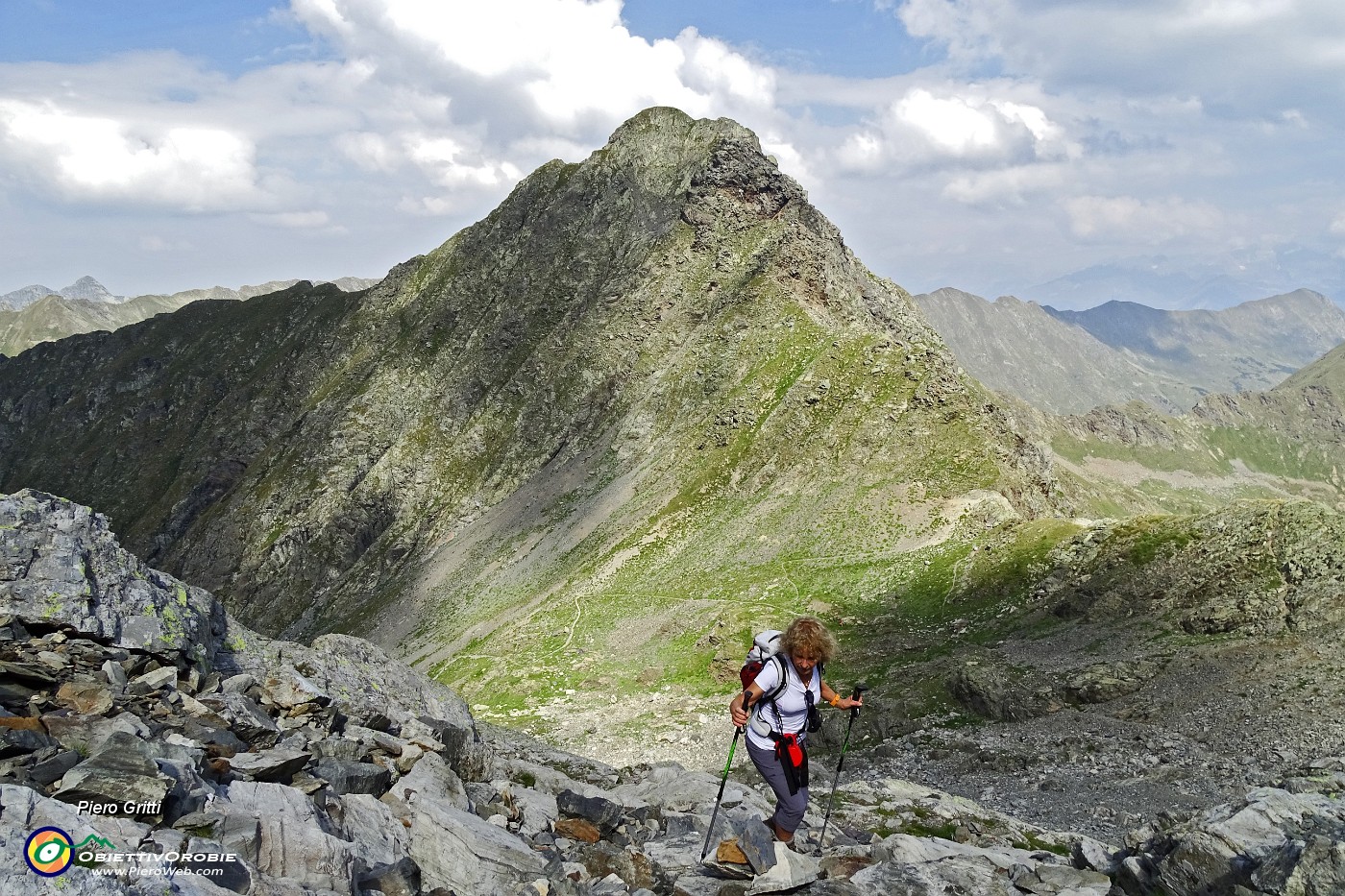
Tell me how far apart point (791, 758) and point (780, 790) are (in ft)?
2.40

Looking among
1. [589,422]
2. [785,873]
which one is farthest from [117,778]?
[589,422]

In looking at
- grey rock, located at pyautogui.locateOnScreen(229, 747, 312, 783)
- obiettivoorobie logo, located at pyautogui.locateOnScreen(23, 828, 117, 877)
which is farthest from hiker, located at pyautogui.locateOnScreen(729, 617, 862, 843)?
obiettivoorobie logo, located at pyautogui.locateOnScreen(23, 828, 117, 877)

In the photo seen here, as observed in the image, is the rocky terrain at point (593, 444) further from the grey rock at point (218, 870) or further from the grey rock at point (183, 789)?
the grey rock at point (218, 870)

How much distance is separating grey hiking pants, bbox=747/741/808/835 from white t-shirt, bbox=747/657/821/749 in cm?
17

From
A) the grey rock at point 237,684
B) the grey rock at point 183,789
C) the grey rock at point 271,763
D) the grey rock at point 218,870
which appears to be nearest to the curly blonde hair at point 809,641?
the grey rock at point 218,870

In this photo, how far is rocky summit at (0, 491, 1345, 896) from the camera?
1041 centimetres

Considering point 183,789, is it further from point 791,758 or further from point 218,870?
point 791,758

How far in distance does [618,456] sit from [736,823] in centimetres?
8529

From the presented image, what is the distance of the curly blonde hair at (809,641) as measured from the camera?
523 inches

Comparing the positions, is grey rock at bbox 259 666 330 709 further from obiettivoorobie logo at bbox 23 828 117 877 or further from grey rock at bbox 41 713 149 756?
obiettivoorobie logo at bbox 23 828 117 877

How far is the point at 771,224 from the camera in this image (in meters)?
115

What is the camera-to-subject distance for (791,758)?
1366 centimetres

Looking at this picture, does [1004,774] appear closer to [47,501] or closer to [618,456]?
[47,501]

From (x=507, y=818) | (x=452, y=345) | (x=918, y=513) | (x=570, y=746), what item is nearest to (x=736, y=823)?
(x=507, y=818)
